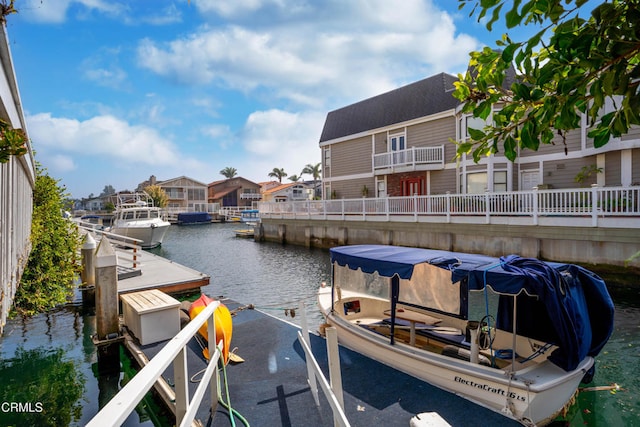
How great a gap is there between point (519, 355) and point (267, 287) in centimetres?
1144

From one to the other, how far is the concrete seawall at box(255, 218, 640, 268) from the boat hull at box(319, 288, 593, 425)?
391 inches

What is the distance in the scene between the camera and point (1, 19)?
2.70 meters

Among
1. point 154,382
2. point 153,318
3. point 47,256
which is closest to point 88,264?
point 47,256

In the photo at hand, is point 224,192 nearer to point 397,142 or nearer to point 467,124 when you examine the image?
point 397,142

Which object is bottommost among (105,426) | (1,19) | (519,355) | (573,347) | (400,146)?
(519,355)

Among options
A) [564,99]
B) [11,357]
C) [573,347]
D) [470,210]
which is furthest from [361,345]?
[470,210]

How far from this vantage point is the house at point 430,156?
16.8 m

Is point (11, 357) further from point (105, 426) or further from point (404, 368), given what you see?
point (105, 426)

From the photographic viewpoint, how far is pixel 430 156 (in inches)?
916

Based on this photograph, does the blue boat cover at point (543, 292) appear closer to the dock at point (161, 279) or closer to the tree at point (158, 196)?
the dock at point (161, 279)

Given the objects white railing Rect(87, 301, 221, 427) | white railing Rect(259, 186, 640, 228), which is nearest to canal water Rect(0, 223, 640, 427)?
white railing Rect(87, 301, 221, 427)

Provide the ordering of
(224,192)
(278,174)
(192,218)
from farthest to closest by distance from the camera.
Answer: (278,174) → (224,192) → (192,218)

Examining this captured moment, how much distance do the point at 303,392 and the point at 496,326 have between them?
3.32m

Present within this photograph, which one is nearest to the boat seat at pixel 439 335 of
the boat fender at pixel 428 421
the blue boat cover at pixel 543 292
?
the blue boat cover at pixel 543 292
